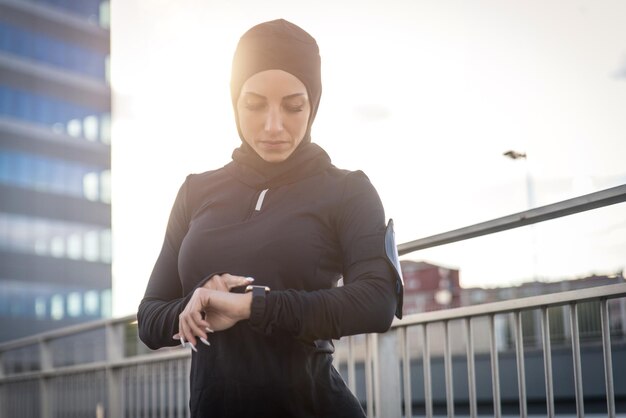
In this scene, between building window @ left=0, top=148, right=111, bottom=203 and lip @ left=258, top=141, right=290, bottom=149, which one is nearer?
lip @ left=258, top=141, right=290, bottom=149

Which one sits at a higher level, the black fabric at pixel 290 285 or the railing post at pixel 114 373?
the black fabric at pixel 290 285

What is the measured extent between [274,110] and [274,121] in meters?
0.03

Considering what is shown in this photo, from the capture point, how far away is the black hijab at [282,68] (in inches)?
70.6

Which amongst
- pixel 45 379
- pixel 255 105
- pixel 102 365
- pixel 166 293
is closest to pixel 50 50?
pixel 45 379

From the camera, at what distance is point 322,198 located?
176 cm

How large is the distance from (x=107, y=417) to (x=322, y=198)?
5.11 meters

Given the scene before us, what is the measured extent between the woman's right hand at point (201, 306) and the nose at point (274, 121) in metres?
0.33

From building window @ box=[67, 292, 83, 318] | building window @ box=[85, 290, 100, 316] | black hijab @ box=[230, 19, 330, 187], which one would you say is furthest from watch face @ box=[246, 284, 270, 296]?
building window @ box=[85, 290, 100, 316]

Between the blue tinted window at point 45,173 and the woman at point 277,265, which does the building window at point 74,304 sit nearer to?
the blue tinted window at point 45,173

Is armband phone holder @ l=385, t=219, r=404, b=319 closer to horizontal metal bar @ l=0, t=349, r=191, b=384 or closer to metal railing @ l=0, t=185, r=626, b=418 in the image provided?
metal railing @ l=0, t=185, r=626, b=418

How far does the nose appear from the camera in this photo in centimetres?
177

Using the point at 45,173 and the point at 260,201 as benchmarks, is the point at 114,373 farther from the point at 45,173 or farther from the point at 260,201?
the point at 45,173

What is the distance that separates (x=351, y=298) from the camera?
1634mm

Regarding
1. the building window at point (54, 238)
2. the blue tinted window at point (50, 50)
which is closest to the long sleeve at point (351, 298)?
the building window at point (54, 238)
